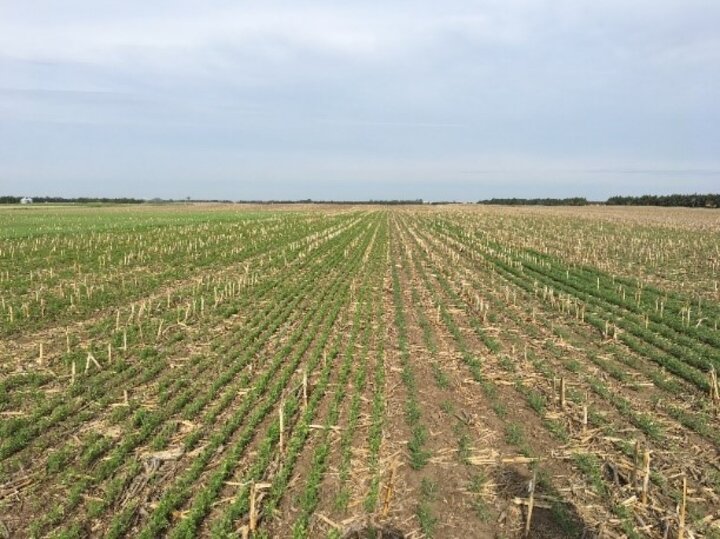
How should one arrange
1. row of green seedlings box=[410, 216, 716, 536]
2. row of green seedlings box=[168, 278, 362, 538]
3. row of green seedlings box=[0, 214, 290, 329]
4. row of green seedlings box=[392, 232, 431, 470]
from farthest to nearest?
row of green seedlings box=[0, 214, 290, 329]
row of green seedlings box=[410, 216, 716, 536]
row of green seedlings box=[392, 232, 431, 470]
row of green seedlings box=[168, 278, 362, 538]

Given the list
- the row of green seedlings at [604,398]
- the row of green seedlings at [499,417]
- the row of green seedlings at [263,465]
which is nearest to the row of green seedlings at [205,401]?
the row of green seedlings at [263,465]

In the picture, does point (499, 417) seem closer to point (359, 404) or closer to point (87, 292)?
point (359, 404)

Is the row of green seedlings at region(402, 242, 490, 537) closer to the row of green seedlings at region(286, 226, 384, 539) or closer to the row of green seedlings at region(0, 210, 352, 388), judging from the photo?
the row of green seedlings at region(286, 226, 384, 539)

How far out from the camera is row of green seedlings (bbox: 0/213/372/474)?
675 cm

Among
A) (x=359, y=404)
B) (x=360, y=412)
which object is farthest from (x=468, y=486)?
(x=359, y=404)

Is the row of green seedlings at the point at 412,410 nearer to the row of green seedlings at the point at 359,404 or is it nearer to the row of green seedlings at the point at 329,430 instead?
A: the row of green seedlings at the point at 359,404

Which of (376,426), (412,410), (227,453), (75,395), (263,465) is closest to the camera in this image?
(263,465)

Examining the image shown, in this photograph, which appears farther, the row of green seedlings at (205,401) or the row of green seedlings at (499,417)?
the row of green seedlings at (205,401)

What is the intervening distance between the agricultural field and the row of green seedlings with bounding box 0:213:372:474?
3 centimetres

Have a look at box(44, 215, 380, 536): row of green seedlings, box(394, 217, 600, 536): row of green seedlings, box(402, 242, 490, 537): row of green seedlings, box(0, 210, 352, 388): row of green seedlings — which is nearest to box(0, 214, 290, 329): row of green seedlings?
box(0, 210, 352, 388): row of green seedlings

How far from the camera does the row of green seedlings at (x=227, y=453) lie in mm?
5121

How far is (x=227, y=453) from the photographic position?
20.7ft

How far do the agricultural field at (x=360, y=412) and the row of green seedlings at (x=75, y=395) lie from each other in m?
0.03

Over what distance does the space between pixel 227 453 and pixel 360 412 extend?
1.98 m
